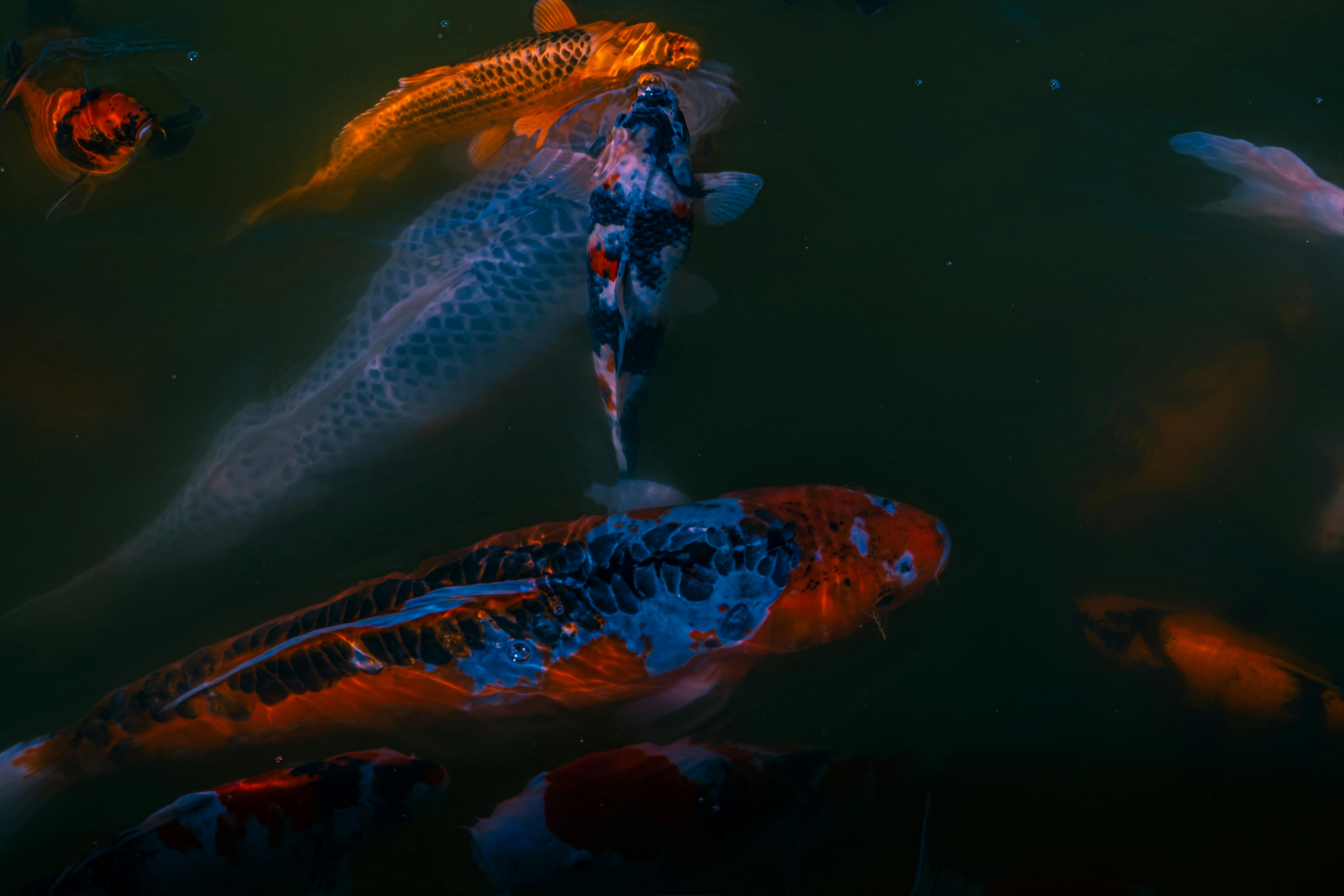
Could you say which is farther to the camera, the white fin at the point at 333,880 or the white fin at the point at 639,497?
the white fin at the point at 639,497

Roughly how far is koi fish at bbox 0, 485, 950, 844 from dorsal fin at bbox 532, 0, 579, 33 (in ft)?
9.54

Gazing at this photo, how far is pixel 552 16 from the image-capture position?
3686mm

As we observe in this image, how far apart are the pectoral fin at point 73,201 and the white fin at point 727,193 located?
3.36 metres

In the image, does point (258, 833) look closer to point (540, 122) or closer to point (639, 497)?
point (639, 497)

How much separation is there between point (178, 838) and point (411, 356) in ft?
7.31

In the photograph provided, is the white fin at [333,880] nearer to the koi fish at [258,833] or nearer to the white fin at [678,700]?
the koi fish at [258,833]

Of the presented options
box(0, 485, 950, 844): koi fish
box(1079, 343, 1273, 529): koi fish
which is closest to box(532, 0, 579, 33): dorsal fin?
box(0, 485, 950, 844): koi fish

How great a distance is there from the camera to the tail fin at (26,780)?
2.90m

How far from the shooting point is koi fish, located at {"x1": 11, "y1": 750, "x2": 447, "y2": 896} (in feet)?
8.48

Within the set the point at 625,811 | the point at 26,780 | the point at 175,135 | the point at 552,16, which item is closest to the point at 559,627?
the point at 625,811

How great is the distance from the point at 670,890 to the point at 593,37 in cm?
416

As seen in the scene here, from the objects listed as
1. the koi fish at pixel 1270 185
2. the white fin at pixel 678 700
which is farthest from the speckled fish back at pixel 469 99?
the koi fish at pixel 1270 185

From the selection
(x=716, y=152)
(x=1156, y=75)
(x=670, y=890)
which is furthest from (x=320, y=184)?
(x=1156, y=75)

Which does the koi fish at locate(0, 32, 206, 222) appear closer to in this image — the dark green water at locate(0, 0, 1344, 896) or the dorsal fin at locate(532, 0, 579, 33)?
the dark green water at locate(0, 0, 1344, 896)
